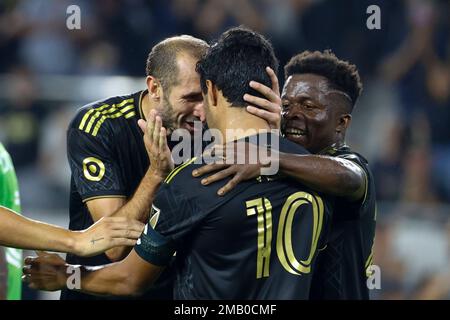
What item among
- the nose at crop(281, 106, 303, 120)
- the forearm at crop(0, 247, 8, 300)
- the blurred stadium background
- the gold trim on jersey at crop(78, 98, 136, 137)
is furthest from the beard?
the blurred stadium background

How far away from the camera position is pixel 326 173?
341cm

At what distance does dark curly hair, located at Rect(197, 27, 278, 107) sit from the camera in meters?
3.38

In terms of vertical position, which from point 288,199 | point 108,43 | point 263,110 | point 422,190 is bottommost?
point 422,190

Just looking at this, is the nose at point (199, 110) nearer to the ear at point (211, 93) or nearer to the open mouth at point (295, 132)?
the open mouth at point (295, 132)

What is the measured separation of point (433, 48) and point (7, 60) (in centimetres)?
441

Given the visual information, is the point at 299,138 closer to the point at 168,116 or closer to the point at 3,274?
the point at 168,116

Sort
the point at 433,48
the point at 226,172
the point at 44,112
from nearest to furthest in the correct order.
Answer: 1. the point at 226,172
2. the point at 44,112
3. the point at 433,48

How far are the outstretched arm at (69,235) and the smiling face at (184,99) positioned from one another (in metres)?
0.63

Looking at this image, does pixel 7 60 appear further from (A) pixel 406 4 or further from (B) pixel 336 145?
(B) pixel 336 145

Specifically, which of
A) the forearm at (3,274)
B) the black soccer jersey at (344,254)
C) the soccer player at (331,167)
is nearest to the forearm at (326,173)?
the soccer player at (331,167)

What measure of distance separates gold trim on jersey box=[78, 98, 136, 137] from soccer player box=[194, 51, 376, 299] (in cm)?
81

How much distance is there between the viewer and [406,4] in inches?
356

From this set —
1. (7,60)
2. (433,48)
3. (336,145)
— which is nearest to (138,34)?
(7,60)

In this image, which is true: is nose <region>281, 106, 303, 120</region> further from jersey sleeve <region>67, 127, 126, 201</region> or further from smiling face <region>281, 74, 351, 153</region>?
jersey sleeve <region>67, 127, 126, 201</region>
